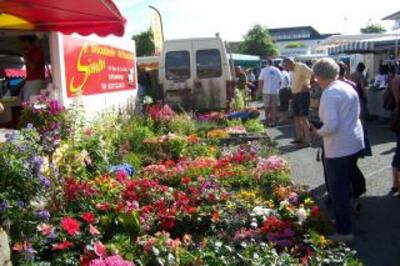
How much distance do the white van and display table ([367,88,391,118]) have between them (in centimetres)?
441

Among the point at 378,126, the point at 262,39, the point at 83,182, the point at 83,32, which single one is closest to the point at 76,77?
the point at 83,32

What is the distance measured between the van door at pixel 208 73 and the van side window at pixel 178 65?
0.24 metres

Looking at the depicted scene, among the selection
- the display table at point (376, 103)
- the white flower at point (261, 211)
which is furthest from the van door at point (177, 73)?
the white flower at point (261, 211)

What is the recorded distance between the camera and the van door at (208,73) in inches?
574

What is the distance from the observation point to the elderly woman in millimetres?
5656

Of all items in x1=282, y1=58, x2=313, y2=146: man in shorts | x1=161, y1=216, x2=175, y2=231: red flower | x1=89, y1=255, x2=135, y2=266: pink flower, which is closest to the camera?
x1=89, y1=255, x2=135, y2=266: pink flower

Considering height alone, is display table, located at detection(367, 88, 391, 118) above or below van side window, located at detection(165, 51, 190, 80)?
below

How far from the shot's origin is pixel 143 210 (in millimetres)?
5727

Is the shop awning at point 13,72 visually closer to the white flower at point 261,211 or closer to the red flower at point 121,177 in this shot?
the red flower at point 121,177

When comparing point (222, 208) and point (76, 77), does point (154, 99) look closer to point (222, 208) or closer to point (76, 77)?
point (76, 77)

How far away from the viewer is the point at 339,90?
18.6 feet

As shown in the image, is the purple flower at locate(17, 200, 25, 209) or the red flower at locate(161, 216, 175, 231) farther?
the red flower at locate(161, 216, 175, 231)

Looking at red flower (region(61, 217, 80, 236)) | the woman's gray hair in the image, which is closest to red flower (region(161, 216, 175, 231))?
red flower (region(61, 217, 80, 236))

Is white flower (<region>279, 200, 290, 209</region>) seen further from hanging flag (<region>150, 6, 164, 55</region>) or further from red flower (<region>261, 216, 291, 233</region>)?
hanging flag (<region>150, 6, 164, 55</region>)
